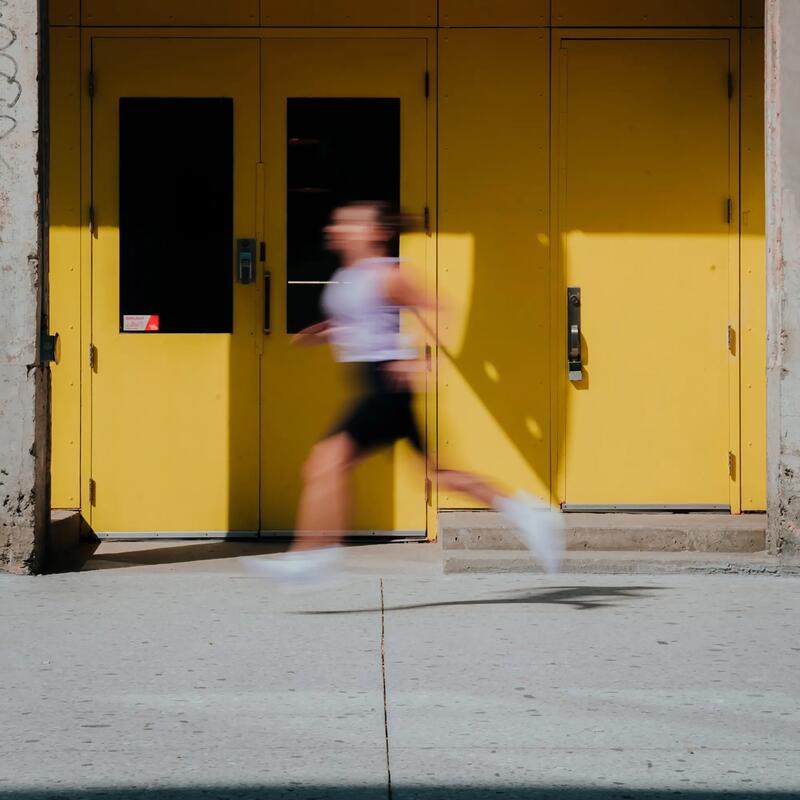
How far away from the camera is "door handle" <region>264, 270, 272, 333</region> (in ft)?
29.3

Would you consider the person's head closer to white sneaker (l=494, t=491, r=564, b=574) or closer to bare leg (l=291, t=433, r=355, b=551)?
bare leg (l=291, t=433, r=355, b=551)

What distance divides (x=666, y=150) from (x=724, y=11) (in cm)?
98

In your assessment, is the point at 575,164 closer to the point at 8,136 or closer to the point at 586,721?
the point at 8,136

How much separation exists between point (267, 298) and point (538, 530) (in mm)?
2647

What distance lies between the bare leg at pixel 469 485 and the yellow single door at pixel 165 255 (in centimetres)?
228

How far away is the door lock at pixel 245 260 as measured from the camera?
8.88 metres

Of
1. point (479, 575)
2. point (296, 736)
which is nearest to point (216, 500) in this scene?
point (479, 575)

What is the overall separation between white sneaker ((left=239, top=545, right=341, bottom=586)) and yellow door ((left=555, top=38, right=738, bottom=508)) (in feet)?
5.41

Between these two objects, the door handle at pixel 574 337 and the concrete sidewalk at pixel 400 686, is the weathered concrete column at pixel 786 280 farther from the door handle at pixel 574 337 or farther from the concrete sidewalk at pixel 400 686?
the door handle at pixel 574 337

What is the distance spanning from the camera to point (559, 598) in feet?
23.5

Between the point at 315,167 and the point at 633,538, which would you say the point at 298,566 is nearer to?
the point at 633,538

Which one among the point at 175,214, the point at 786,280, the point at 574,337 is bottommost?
the point at 574,337

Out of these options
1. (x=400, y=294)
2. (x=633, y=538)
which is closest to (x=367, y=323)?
(x=400, y=294)

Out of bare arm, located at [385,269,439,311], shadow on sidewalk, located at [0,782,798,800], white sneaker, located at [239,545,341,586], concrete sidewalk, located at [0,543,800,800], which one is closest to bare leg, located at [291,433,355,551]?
concrete sidewalk, located at [0,543,800,800]
